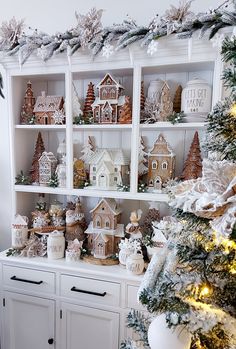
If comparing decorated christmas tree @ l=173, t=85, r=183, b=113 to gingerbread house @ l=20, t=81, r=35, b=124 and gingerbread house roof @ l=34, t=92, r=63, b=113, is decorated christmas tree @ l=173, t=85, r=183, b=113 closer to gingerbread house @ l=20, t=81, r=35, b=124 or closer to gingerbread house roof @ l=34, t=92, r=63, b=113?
gingerbread house roof @ l=34, t=92, r=63, b=113

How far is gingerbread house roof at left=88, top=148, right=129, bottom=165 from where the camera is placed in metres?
1.69

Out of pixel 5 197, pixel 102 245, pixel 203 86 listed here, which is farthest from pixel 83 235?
pixel 203 86

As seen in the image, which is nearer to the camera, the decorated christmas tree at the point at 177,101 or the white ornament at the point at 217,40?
the white ornament at the point at 217,40

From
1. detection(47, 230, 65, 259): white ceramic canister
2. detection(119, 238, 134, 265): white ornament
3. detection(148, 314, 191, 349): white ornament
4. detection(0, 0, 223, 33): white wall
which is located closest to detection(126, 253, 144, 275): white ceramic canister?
detection(119, 238, 134, 265): white ornament

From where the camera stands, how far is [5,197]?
2.13 m

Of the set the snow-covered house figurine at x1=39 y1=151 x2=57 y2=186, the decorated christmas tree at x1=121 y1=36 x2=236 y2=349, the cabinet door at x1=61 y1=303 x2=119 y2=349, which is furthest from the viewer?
the snow-covered house figurine at x1=39 y1=151 x2=57 y2=186

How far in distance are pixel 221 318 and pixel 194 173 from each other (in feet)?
3.21

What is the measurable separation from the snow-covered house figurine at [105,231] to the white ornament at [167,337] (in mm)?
991

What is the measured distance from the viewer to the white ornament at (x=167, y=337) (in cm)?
68

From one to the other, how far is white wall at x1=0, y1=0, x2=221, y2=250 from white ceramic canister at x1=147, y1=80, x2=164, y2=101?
422 mm

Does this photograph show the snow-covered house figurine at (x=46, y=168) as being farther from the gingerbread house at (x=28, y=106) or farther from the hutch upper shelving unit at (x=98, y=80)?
the gingerbread house at (x=28, y=106)

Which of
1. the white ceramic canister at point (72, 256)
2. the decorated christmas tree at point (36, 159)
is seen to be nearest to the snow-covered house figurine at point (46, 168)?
the decorated christmas tree at point (36, 159)

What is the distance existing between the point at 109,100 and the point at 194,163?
24.3 inches

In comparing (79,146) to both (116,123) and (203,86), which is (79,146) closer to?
(116,123)
